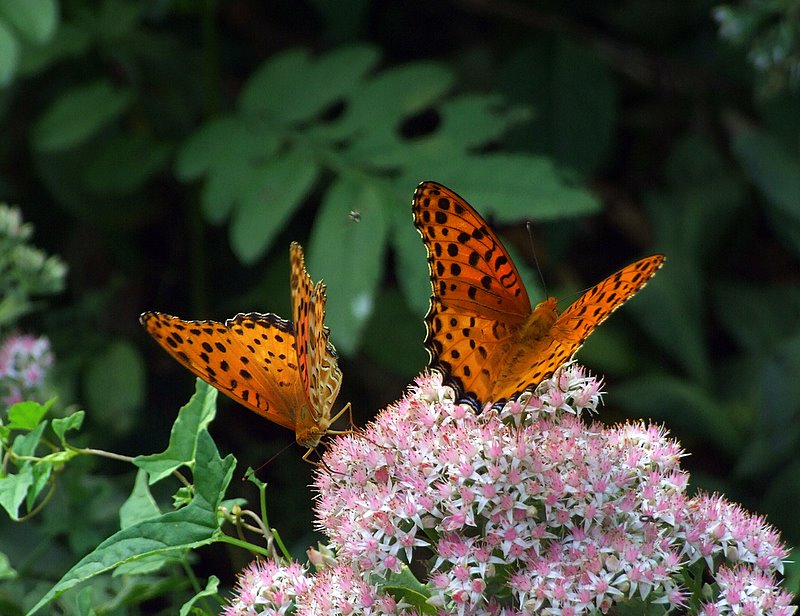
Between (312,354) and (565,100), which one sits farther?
(565,100)

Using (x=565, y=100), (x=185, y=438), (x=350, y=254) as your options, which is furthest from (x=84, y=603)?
(x=565, y=100)

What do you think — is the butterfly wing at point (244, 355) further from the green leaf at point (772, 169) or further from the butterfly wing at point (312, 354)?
the green leaf at point (772, 169)

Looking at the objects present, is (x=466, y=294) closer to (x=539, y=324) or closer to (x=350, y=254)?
(x=539, y=324)

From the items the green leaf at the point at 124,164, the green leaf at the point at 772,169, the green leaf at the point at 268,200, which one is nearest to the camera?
the green leaf at the point at 268,200

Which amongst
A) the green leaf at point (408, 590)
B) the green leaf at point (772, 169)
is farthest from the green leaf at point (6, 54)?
the green leaf at point (772, 169)

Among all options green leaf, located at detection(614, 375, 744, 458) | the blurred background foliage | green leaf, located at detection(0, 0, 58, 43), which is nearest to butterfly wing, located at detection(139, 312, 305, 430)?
the blurred background foliage
